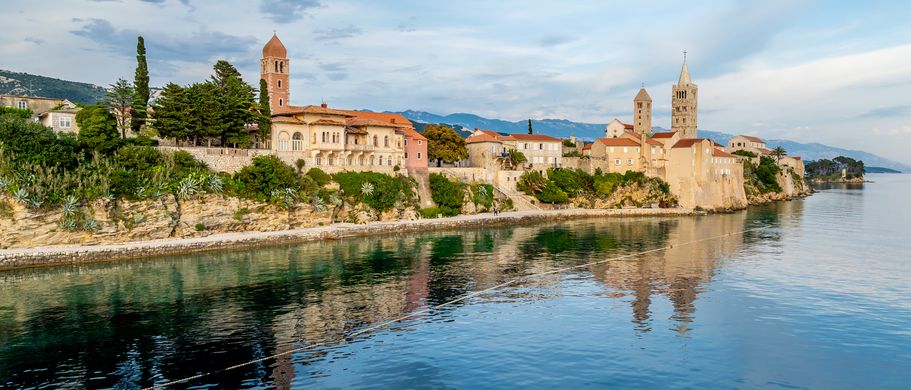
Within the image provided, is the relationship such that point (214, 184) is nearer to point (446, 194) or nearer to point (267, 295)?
point (267, 295)

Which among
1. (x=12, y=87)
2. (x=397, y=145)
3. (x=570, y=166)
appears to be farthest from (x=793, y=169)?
(x=12, y=87)

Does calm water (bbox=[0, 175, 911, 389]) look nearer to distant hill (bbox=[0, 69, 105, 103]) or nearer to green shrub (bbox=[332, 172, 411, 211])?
green shrub (bbox=[332, 172, 411, 211])

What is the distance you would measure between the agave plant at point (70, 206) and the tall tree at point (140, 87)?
1102 centimetres

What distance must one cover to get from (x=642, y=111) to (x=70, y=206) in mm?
81913

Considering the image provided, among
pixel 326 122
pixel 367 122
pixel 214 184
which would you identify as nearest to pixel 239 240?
pixel 214 184

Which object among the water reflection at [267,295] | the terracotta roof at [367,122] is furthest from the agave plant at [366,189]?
the terracotta roof at [367,122]

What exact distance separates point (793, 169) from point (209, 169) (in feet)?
361

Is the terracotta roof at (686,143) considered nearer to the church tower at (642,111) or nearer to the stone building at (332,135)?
the church tower at (642,111)

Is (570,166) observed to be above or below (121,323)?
above

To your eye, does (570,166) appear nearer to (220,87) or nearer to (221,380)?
(220,87)

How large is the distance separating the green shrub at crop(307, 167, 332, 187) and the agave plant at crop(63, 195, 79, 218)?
17.5 m

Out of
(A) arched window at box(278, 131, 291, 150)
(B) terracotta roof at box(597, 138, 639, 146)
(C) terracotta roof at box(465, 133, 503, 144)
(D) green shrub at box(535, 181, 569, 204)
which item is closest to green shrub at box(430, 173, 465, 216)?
(C) terracotta roof at box(465, 133, 503, 144)

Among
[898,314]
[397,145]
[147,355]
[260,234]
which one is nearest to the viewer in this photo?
[147,355]

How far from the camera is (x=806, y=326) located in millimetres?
23531
